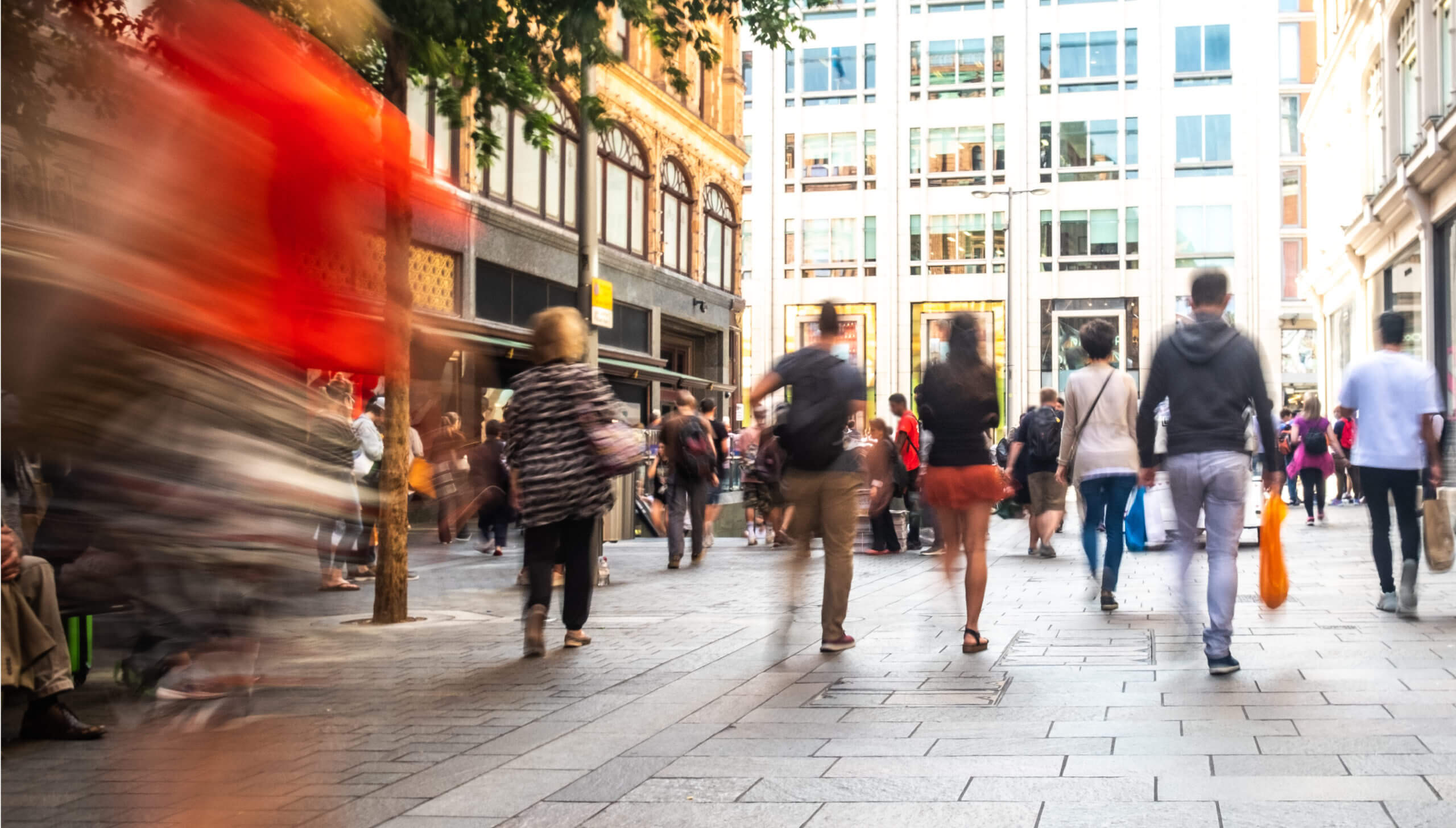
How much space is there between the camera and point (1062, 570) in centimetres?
1348

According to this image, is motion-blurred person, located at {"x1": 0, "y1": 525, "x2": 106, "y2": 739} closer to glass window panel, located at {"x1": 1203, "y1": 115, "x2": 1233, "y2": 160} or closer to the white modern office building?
the white modern office building

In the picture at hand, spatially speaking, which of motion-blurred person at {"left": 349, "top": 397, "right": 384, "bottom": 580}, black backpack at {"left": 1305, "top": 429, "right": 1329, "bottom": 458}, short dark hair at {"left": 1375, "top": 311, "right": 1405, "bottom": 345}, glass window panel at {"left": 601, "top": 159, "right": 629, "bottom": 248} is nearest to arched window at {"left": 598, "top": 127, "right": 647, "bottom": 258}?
glass window panel at {"left": 601, "top": 159, "right": 629, "bottom": 248}

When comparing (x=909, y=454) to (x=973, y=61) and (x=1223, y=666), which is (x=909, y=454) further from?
(x=973, y=61)

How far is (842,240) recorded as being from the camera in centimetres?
Result: 5575

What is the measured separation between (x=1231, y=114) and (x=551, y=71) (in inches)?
1846

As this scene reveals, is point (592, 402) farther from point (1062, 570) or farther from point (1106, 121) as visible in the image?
point (1106, 121)

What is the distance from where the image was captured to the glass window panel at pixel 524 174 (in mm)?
24047

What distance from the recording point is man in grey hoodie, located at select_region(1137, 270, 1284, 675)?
22.8 ft

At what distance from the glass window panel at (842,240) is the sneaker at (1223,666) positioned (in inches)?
1943

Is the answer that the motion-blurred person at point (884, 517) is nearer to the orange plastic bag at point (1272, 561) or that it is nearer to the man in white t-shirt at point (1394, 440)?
the man in white t-shirt at point (1394, 440)

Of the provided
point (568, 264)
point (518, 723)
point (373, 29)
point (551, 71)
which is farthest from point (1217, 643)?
point (568, 264)

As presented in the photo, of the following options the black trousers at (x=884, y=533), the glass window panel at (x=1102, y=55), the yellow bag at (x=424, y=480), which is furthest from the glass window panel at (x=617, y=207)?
the glass window panel at (x=1102, y=55)

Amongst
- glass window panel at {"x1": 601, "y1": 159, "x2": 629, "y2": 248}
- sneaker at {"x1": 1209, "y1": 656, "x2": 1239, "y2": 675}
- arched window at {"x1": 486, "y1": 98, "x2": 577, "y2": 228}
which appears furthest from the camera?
glass window panel at {"x1": 601, "y1": 159, "x2": 629, "y2": 248}

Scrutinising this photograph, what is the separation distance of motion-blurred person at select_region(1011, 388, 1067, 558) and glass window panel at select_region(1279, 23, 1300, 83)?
5051 centimetres
